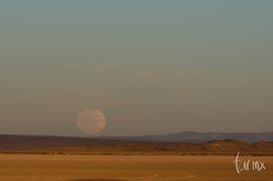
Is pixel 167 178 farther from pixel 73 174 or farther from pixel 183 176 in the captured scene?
pixel 73 174

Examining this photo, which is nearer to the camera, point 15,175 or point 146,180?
point 146,180

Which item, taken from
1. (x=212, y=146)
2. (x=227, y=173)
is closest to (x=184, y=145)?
(x=212, y=146)

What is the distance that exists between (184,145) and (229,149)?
514 inches

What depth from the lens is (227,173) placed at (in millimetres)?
45656

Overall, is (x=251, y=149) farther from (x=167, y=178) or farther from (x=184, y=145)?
(x=167, y=178)

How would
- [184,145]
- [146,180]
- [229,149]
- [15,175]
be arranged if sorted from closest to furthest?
[146,180] → [15,175] → [229,149] → [184,145]

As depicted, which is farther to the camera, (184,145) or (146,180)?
(184,145)

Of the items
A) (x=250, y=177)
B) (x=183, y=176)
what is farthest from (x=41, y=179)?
(x=250, y=177)

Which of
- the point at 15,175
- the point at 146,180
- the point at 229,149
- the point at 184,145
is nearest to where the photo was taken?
the point at 146,180

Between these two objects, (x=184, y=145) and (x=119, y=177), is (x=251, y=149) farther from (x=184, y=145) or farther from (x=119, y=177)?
(x=119, y=177)

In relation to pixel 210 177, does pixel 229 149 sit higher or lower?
higher

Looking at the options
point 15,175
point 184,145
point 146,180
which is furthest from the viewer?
point 184,145

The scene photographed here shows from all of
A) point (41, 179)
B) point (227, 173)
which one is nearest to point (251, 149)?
point (227, 173)

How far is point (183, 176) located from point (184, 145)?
3607 inches
